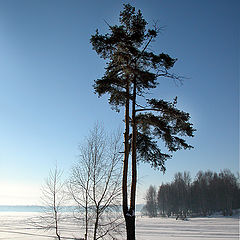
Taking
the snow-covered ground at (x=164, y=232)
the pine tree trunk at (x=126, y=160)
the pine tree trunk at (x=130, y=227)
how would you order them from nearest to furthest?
the pine tree trunk at (x=130, y=227) < the pine tree trunk at (x=126, y=160) < the snow-covered ground at (x=164, y=232)

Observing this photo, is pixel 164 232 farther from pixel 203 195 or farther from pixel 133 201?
pixel 203 195

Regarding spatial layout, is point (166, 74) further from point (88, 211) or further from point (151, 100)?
point (88, 211)

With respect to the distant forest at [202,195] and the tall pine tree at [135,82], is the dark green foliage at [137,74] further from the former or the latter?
the distant forest at [202,195]

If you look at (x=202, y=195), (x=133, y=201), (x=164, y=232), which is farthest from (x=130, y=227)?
(x=202, y=195)

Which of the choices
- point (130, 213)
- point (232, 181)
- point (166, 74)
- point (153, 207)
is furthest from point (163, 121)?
point (153, 207)

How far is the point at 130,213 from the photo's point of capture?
8.04 meters

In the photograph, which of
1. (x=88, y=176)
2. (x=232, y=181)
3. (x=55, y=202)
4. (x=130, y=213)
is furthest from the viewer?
(x=232, y=181)

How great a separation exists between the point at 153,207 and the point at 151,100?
89269mm

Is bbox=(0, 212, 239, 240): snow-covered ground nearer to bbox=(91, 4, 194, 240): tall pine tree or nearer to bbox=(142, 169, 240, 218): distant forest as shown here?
bbox=(91, 4, 194, 240): tall pine tree

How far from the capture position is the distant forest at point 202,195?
2490 inches

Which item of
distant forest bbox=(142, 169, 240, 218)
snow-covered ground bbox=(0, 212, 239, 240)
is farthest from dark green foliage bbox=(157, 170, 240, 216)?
snow-covered ground bbox=(0, 212, 239, 240)

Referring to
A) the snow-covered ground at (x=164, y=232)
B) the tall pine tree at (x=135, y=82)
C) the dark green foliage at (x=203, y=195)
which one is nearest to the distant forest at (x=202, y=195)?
the dark green foliage at (x=203, y=195)

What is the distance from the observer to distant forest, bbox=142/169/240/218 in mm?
63250

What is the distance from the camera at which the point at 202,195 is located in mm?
66812
